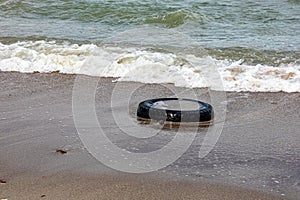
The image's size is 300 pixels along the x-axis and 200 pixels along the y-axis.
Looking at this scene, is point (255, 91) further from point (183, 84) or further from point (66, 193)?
point (66, 193)

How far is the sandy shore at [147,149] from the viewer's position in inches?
121

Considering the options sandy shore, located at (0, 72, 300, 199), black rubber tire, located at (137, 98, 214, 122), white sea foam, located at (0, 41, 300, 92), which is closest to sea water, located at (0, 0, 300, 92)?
white sea foam, located at (0, 41, 300, 92)

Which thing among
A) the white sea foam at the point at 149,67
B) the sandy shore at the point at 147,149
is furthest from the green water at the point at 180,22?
the sandy shore at the point at 147,149

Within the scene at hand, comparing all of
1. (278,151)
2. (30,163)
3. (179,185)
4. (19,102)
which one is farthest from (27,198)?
(19,102)

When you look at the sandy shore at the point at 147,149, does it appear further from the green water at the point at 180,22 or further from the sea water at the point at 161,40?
the green water at the point at 180,22

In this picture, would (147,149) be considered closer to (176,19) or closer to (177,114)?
(177,114)

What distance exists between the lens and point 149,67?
6738 millimetres

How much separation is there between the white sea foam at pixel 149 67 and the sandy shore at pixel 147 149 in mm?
750

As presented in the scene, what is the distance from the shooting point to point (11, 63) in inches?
288

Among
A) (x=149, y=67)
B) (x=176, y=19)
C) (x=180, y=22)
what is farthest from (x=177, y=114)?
(x=176, y=19)

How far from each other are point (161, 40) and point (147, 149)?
5.07 metres

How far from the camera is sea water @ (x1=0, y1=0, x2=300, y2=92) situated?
648 centimetres

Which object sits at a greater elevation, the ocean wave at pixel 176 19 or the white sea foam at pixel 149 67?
the white sea foam at pixel 149 67

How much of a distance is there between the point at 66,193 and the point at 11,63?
183 inches
